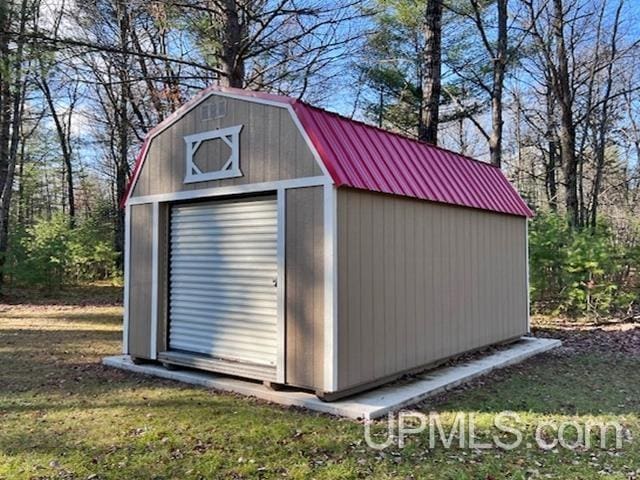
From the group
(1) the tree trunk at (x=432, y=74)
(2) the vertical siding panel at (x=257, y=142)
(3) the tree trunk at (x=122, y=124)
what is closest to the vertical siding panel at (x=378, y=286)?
(2) the vertical siding panel at (x=257, y=142)

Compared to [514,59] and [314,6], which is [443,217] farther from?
[514,59]

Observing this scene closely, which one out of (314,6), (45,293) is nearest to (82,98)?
(45,293)

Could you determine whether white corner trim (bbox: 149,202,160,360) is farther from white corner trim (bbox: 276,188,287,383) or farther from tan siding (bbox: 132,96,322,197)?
white corner trim (bbox: 276,188,287,383)

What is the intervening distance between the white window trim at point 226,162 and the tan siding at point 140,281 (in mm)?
760

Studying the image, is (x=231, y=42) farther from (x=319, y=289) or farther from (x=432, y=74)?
(x=319, y=289)

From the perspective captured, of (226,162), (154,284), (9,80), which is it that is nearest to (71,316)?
(9,80)

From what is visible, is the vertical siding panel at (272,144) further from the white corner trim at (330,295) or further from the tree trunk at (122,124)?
the tree trunk at (122,124)

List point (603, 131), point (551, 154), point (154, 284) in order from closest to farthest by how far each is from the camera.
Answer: point (154, 284) → point (603, 131) → point (551, 154)

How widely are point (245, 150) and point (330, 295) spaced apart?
1.61 metres

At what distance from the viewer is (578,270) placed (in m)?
8.81

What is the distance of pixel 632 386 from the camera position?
196 inches

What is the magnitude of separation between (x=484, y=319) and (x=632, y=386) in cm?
160

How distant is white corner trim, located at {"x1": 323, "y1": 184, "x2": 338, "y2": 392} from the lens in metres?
4.04

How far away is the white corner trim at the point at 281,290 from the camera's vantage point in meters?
4.37
